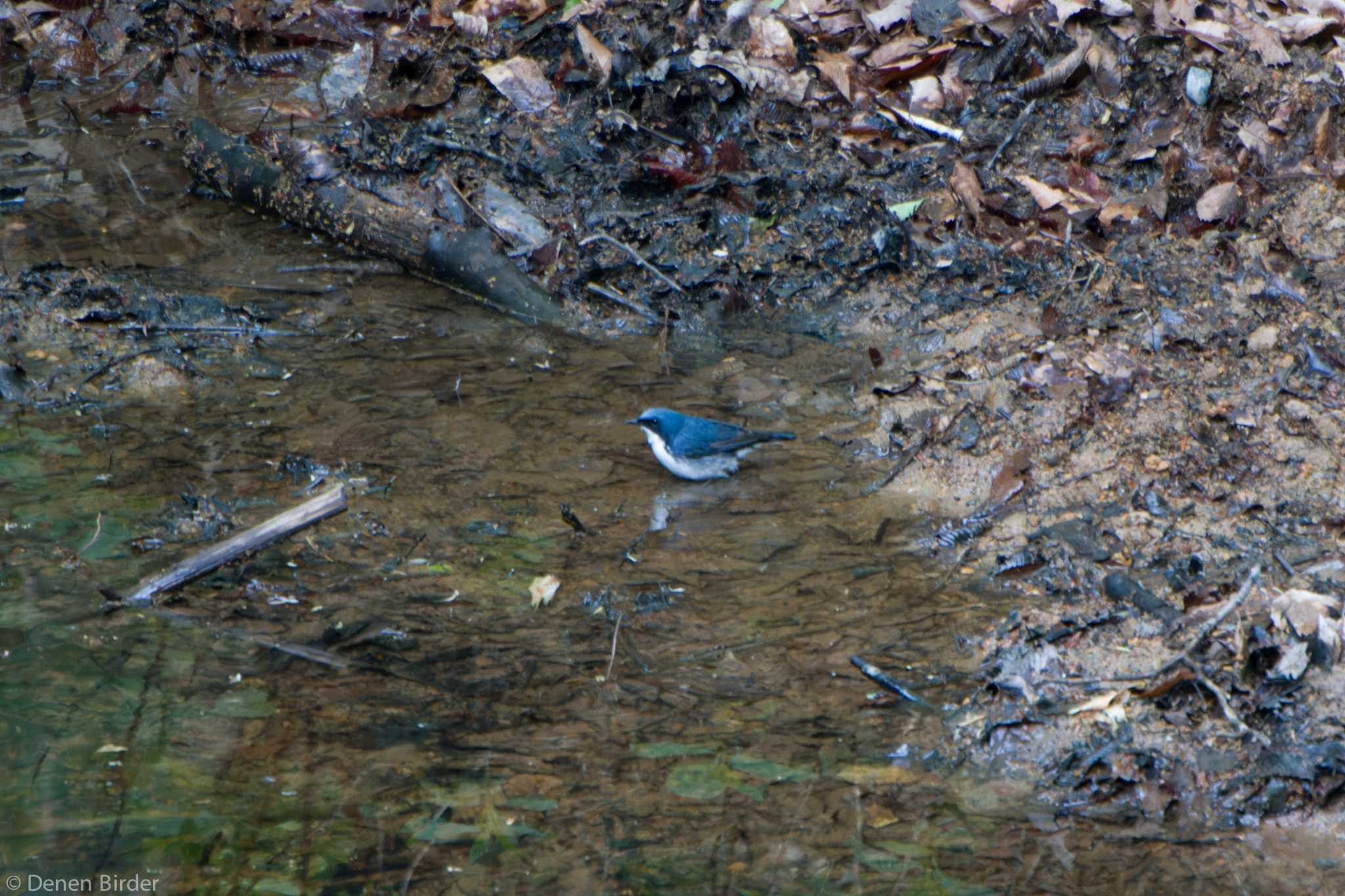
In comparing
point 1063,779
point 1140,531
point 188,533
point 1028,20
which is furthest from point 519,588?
point 1028,20

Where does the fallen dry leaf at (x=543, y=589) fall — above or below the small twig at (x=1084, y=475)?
below

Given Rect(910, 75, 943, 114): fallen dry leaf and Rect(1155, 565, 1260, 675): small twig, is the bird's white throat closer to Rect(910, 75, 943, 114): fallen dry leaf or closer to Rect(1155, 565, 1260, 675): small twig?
Rect(1155, 565, 1260, 675): small twig

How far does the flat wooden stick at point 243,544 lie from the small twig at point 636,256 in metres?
2.78

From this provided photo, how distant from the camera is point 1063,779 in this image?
4.04m

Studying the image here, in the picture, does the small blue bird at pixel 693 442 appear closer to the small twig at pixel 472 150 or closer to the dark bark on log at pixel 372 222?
the dark bark on log at pixel 372 222

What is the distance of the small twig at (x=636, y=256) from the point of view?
7.07 m

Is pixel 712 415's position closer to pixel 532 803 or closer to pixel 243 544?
pixel 243 544

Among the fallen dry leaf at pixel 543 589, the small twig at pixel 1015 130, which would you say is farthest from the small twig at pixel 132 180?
the small twig at pixel 1015 130

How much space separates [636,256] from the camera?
714cm

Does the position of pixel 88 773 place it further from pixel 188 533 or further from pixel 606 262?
pixel 606 262

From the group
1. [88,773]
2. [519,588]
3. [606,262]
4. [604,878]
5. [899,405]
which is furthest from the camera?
[606,262]

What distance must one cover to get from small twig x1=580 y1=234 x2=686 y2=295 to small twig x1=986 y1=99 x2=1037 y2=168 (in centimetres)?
213

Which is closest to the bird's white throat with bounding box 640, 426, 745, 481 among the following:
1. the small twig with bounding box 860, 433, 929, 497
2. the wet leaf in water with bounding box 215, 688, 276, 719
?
the small twig with bounding box 860, 433, 929, 497

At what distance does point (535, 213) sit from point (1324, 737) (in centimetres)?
531
